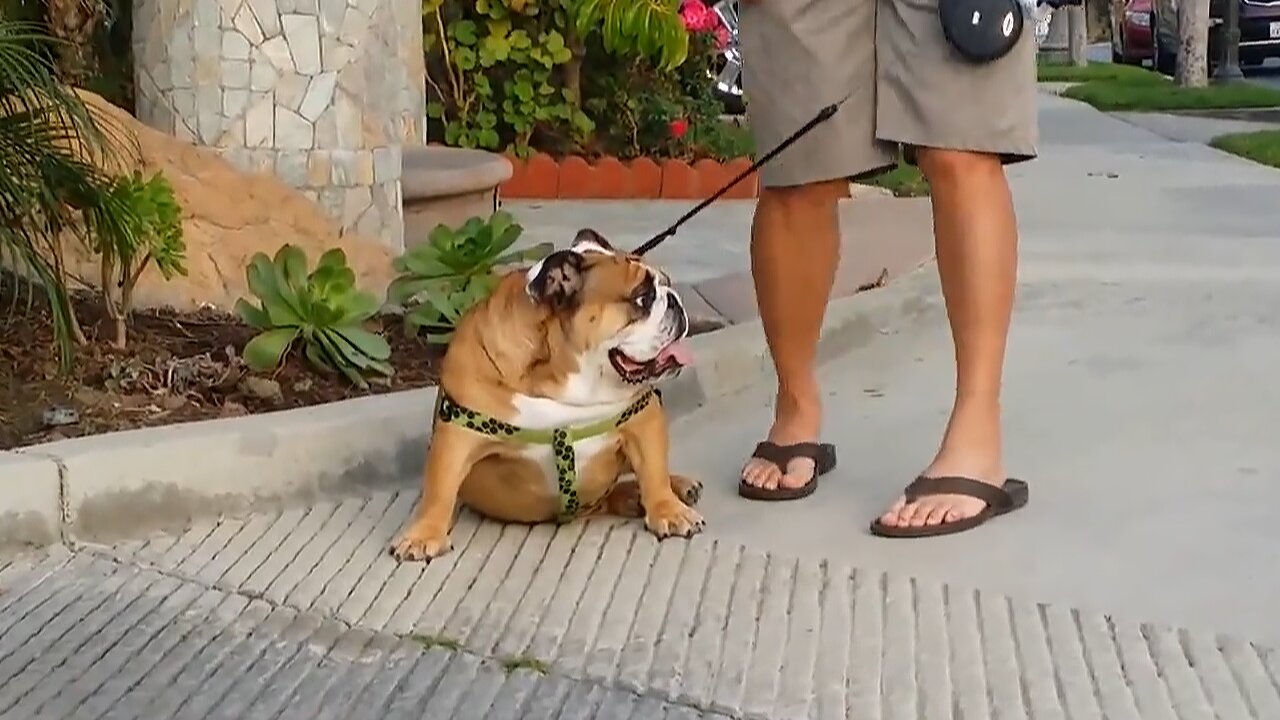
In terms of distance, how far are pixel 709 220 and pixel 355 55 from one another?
2655mm

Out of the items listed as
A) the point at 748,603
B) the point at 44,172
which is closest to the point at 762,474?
the point at 748,603

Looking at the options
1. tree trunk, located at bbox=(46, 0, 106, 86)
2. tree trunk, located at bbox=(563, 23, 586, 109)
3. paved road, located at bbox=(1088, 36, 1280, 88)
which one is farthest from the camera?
paved road, located at bbox=(1088, 36, 1280, 88)

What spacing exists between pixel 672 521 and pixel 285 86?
2298 mm

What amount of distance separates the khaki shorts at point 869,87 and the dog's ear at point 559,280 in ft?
1.88

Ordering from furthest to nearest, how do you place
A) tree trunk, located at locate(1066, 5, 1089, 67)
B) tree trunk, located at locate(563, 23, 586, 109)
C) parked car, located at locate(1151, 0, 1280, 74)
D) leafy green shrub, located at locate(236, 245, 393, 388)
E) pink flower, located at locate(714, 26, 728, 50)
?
tree trunk, located at locate(1066, 5, 1089, 67) → parked car, located at locate(1151, 0, 1280, 74) → pink flower, located at locate(714, 26, 728, 50) → tree trunk, located at locate(563, 23, 586, 109) → leafy green shrub, located at locate(236, 245, 393, 388)

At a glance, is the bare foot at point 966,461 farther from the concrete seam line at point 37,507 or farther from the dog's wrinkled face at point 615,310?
the concrete seam line at point 37,507

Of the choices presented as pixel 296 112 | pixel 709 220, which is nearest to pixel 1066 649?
pixel 296 112

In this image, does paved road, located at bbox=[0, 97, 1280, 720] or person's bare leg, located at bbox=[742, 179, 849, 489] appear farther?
person's bare leg, located at bbox=[742, 179, 849, 489]

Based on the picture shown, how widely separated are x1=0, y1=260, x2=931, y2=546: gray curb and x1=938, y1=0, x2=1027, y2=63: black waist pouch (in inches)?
56.2

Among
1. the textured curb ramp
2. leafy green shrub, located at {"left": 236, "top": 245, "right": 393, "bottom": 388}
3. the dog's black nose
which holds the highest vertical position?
the dog's black nose

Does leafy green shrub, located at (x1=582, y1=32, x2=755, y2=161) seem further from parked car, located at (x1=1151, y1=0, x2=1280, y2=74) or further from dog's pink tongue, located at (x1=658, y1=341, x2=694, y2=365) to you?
parked car, located at (x1=1151, y1=0, x2=1280, y2=74)

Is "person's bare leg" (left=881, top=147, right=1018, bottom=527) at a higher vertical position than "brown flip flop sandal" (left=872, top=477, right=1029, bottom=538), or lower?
higher

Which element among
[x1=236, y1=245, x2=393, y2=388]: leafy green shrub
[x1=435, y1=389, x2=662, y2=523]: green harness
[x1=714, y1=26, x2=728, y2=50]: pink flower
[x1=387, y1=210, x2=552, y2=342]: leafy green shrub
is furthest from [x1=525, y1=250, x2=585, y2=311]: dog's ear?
[x1=714, y1=26, x2=728, y2=50]: pink flower

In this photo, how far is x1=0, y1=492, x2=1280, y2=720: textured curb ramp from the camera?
259 centimetres
